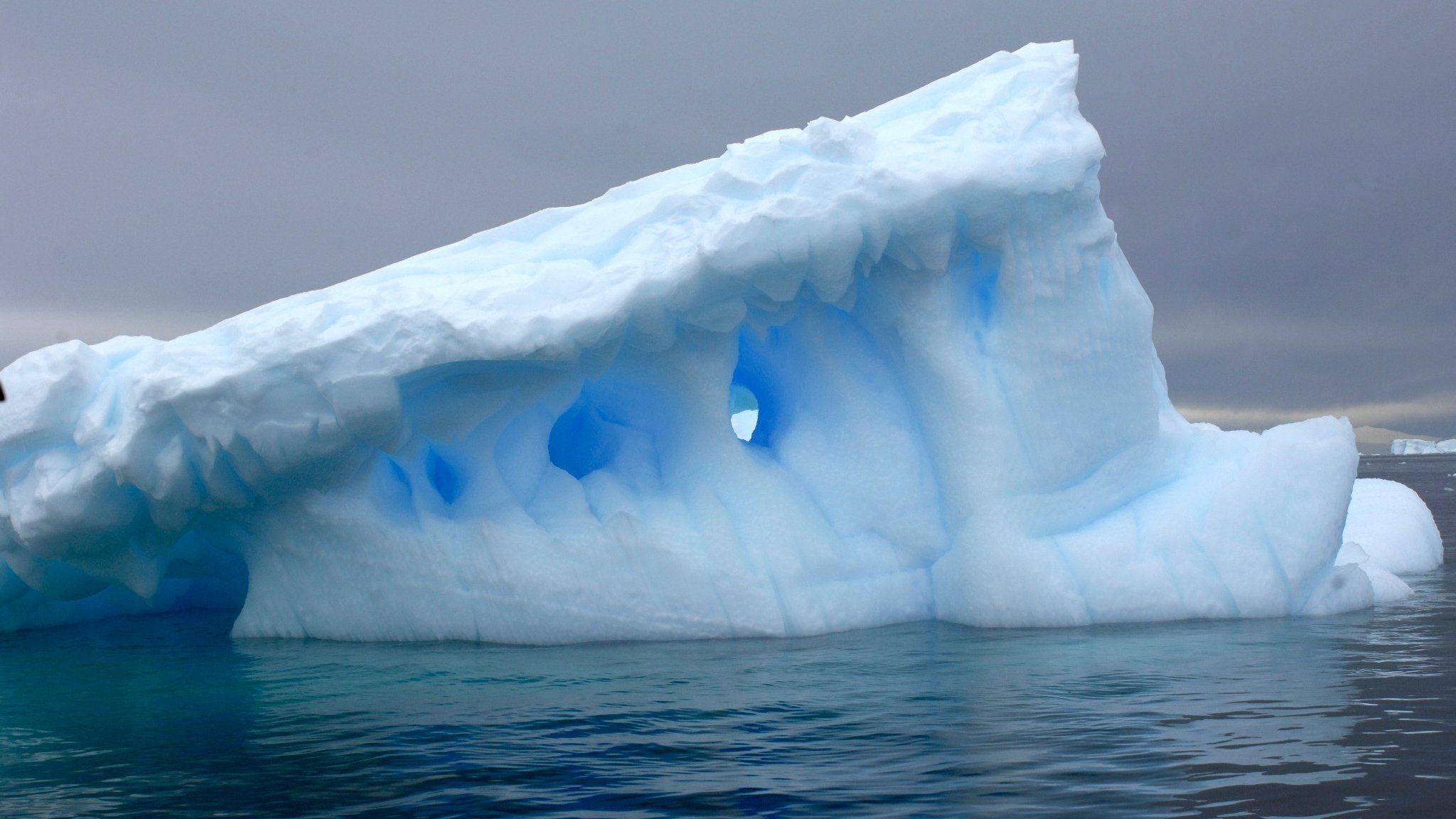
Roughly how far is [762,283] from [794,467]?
166 centimetres

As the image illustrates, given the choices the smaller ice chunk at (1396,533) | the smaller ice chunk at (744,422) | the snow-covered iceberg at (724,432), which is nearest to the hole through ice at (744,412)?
the smaller ice chunk at (744,422)

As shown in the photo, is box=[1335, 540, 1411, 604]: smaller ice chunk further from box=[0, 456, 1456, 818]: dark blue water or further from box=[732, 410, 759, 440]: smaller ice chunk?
box=[732, 410, 759, 440]: smaller ice chunk

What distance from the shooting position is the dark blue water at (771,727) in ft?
15.2

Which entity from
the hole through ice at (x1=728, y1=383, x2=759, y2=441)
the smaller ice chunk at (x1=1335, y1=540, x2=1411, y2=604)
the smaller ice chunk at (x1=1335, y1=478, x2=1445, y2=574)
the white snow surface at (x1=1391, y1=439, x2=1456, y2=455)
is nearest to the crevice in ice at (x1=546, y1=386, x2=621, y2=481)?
the hole through ice at (x1=728, y1=383, x2=759, y2=441)

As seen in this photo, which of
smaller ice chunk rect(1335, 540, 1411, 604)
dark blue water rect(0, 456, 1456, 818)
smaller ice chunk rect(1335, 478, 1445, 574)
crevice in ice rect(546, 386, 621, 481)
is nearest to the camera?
dark blue water rect(0, 456, 1456, 818)

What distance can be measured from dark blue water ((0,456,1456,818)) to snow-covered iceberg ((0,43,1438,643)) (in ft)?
1.67

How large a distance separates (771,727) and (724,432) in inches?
149

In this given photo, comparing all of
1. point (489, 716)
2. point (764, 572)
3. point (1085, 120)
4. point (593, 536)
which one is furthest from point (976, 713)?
point (1085, 120)

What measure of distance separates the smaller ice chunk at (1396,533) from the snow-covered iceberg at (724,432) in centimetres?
369

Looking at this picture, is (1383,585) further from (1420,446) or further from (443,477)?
(1420,446)

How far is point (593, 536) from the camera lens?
9031 mm

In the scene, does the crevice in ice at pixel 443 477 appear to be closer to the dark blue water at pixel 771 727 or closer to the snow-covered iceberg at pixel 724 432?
the snow-covered iceberg at pixel 724 432

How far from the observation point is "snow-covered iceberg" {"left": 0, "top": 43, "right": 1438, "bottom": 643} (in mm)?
8430

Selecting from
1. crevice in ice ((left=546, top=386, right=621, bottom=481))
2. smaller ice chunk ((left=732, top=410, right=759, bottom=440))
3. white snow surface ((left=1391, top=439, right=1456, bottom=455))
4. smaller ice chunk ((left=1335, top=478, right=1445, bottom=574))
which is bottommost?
smaller ice chunk ((left=1335, top=478, right=1445, bottom=574))
